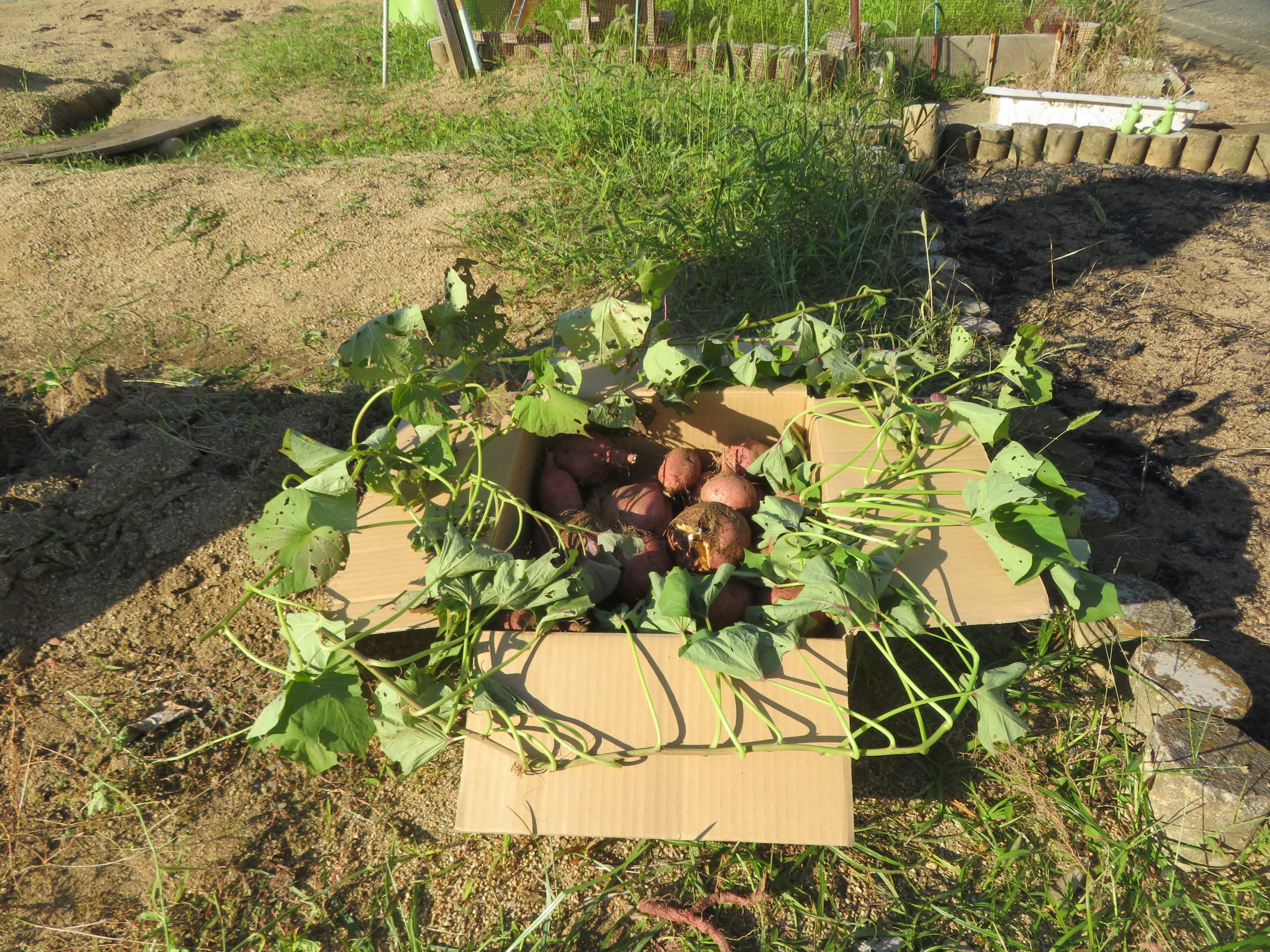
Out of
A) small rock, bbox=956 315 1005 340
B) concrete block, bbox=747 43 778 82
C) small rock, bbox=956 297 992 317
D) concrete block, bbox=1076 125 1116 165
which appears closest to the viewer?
small rock, bbox=956 315 1005 340

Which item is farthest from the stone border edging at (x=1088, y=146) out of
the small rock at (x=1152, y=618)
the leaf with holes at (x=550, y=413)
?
the leaf with holes at (x=550, y=413)

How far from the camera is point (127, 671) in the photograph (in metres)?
1.66

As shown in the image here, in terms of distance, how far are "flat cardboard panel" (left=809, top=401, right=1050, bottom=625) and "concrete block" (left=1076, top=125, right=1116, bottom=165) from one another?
135 inches

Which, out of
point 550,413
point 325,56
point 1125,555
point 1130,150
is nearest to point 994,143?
point 1130,150

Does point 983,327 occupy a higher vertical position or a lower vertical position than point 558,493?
lower

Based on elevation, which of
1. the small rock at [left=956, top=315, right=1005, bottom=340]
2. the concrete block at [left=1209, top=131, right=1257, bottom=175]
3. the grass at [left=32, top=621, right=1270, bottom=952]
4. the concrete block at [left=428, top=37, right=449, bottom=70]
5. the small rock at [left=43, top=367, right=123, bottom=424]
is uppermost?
the concrete block at [left=428, top=37, right=449, bottom=70]

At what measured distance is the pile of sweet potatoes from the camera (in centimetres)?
156

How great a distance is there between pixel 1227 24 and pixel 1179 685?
26.3ft

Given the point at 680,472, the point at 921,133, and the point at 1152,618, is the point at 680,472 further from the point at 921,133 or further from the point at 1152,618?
the point at 921,133

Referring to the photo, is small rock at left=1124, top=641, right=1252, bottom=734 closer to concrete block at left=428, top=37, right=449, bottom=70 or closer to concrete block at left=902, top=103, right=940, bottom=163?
concrete block at left=902, top=103, right=940, bottom=163


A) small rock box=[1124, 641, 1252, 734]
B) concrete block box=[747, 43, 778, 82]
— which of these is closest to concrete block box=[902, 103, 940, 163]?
concrete block box=[747, 43, 778, 82]

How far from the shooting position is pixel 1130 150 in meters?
4.06

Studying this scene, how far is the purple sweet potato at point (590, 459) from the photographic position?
180cm

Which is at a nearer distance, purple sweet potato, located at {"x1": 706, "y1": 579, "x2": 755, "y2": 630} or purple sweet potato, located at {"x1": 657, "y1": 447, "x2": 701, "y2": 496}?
purple sweet potato, located at {"x1": 706, "y1": 579, "x2": 755, "y2": 630}
